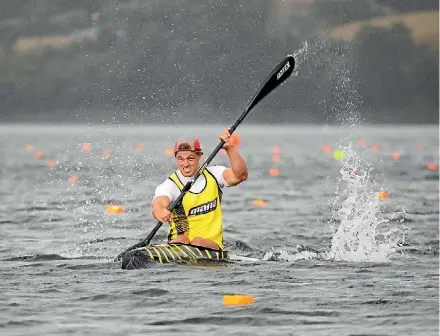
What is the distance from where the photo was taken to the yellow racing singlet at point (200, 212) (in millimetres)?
12703

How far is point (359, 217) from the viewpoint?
15250 mm

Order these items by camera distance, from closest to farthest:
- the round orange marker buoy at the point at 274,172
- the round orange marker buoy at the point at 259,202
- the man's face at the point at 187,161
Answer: the man's face at the point at 187,161 → the round orange marker buoy at the point at 259,202 → the round orange marker buoy at the point at 274,172

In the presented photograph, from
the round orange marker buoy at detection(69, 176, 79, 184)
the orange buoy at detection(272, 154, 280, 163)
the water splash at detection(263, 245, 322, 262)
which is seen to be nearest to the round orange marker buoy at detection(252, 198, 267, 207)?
the round orange marker buoy at detection(69, 176, 79, 184)

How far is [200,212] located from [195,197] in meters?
0.17

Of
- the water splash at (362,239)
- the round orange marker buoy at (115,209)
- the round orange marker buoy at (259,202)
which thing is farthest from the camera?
the round orange marker buoy at (259,202)

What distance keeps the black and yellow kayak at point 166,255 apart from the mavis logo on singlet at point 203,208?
0.37 metres

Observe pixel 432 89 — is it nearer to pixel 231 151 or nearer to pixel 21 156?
pixel 21 156

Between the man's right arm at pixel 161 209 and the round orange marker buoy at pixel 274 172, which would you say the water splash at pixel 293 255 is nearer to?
the man's right arm at pixel 161 209

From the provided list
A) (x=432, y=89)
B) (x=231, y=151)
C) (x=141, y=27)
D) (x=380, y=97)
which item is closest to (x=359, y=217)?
(x=231, y=151)

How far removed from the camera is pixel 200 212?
1273 centimetres

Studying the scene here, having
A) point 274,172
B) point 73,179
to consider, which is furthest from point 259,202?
point 274,172

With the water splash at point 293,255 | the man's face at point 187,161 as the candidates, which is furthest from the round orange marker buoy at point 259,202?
the man's face at point 187,161

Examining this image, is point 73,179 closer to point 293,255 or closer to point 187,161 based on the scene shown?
point 293,255

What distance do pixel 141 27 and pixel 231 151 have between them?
104ft
